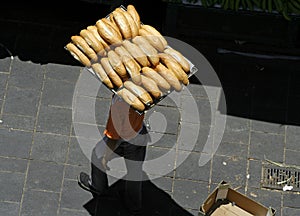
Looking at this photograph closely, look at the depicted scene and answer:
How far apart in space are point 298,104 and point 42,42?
3941 millimetres

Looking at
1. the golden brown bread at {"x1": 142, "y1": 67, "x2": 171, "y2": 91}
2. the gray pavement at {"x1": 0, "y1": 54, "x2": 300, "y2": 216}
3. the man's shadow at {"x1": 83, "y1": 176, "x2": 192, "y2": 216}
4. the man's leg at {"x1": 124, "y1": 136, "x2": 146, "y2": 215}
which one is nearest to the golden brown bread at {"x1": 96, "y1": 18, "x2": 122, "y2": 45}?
the golden brown bread at {"x1": 142, "y1": 67, "x2": 171, "y2": 91}

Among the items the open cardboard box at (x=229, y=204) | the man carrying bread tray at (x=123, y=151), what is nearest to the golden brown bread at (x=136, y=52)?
the man carrying bread tray at (x=123, y=151)

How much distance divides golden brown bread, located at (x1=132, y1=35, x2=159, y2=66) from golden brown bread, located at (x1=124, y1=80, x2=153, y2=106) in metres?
0.40

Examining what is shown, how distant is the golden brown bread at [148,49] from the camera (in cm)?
902

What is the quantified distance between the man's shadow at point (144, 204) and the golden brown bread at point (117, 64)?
7.25 feet

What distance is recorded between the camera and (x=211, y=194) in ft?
31.8

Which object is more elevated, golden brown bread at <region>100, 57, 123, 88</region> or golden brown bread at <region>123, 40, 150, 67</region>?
golden brown bread at <region>123, 40, 150, 67</region>

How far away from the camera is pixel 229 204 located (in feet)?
32.9

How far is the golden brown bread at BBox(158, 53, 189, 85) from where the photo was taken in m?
9.00

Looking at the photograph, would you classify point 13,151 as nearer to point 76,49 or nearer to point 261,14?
point 76,49

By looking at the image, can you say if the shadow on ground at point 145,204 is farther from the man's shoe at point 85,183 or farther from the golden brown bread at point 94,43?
the golden brown bread at point 94,43

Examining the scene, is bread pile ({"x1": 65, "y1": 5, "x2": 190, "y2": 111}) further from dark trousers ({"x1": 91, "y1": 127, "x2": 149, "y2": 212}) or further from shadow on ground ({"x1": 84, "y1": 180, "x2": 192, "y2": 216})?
shadow on ground ({"x1": 84, "y1": 180, "x2": 192, "y2": 216})

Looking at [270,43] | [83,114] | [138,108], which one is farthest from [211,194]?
[270,43]

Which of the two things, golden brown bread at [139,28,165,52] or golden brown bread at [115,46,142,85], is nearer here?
golden brown bread at [115,46,142,85]
